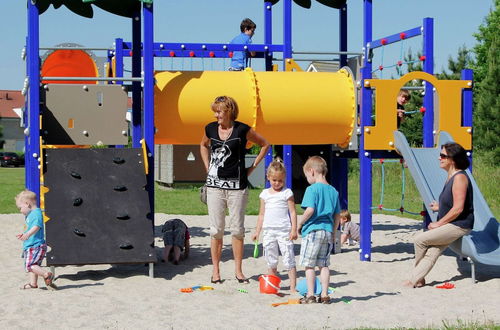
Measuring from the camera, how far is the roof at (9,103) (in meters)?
90.1

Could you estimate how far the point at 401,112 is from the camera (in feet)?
31.7

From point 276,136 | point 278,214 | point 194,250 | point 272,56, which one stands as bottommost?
point 194,250

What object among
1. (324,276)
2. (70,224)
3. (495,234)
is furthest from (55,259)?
(495,234)

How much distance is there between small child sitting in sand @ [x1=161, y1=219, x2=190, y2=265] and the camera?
855cm

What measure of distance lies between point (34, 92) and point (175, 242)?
2.25 metres

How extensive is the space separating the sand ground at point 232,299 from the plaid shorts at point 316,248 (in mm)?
371

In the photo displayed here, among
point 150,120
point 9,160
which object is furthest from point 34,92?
point 9,160

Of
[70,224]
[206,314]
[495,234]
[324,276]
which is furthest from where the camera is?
[495,234]

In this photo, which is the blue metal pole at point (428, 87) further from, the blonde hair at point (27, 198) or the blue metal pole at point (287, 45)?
the blonde hair at point (27, 198)

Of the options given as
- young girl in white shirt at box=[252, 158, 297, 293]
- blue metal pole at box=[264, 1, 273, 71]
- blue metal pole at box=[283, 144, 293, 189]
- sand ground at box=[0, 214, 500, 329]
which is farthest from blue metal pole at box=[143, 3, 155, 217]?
blue metal pole at box=[264, 1, 273, 71]

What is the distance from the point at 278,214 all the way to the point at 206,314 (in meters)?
1.27

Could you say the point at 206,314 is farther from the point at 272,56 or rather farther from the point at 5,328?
the point at 272,56

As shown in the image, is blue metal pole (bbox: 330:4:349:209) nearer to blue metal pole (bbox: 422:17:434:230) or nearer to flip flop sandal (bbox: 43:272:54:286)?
blue metal pole (bbox: 422:17:434:230)

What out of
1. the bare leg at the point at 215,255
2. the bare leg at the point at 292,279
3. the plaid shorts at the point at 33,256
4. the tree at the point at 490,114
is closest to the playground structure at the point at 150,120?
the plaid shorts at the point at 33,256
